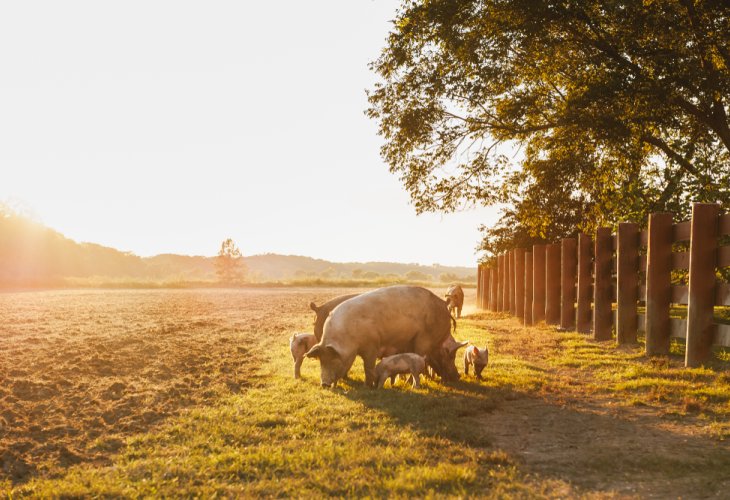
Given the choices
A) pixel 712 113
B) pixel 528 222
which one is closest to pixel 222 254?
pixel 528 222

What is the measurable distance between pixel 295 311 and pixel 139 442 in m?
20.7

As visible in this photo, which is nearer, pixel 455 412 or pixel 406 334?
pixel 455 412

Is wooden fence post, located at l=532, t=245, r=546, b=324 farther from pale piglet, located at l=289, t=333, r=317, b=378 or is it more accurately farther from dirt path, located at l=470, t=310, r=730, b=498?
pale piglet, located at l=289, t=333, r=317, b=378

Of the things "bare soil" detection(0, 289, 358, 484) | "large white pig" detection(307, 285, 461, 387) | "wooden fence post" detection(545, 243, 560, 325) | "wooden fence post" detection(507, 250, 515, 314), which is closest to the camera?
"bare soil" detection(0, 289, 358, 484)

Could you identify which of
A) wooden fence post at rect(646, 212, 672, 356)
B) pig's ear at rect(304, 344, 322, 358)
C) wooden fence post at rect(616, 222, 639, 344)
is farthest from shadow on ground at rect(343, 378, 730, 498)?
wooden fence post at rect(616, 222, 639, 344)

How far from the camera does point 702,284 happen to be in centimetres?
1064

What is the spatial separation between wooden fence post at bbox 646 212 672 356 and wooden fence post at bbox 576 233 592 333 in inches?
172

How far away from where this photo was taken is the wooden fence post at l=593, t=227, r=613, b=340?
1473 centimetres

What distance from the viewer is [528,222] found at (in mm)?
21125

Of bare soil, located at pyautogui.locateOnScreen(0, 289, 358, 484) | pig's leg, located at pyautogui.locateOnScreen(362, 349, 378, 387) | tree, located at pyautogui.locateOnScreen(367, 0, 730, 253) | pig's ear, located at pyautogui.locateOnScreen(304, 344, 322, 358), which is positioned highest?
tree, located at pyautogui.locateOnScreen(367, 0, 730, 253)

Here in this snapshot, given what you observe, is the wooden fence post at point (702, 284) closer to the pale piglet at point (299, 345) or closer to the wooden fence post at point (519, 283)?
the pale piglet at point (299, 345)

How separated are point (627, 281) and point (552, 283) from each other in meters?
6.07

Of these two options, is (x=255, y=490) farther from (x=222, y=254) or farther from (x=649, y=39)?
(x=222, y=254)

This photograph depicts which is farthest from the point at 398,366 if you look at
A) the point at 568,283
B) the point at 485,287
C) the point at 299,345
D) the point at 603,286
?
the point at 485,287
